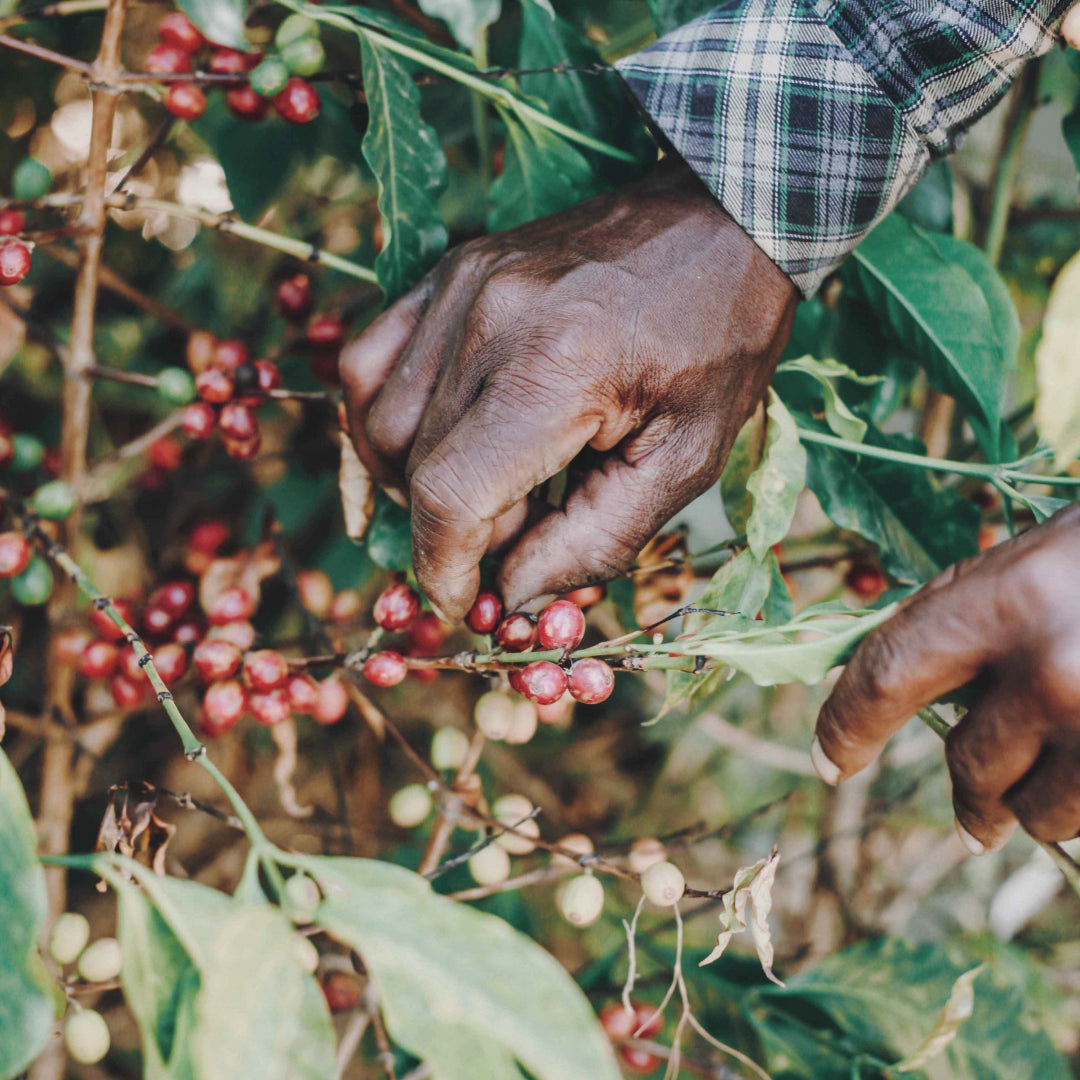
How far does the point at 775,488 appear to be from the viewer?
766mm

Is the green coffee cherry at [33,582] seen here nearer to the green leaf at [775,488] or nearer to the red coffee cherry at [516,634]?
the red coffee cherry at [516,634]

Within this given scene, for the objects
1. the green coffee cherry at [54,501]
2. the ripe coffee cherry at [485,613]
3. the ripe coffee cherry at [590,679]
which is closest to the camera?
the ripe coffee cherry at [590,679]

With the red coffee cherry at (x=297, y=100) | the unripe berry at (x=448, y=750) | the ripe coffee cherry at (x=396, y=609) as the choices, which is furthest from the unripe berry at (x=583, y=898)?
the red coffee cherry at (x=297, y=100)

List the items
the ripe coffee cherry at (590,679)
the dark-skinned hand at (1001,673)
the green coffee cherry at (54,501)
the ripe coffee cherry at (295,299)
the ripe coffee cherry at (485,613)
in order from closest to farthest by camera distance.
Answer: the dark-skinned hand at (1001,673), the ripe coffee cherry at (590,679), the ripe coffee cherry at (485,613), the green coffee cherry at (54,501), the ripe coffee cherry at (295,299)

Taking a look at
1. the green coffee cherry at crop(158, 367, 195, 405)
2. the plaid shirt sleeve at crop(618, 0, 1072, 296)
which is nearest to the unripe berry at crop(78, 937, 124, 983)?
the green coffee cherry at crop(158, 367, 195, 405)

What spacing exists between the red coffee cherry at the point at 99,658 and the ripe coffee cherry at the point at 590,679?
1.87 feet

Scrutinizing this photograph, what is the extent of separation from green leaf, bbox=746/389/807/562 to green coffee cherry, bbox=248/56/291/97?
23.3 inches

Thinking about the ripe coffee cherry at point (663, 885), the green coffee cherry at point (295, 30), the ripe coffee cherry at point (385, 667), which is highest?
the green coffee cherry at point (295, 30)

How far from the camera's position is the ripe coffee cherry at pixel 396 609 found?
0.83 m

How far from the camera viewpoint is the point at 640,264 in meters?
0.79

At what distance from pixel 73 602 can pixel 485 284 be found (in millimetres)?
645

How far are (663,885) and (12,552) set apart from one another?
734 mm

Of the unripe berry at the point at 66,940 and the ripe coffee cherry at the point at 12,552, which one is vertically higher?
the ripe coffee cherry at the point at 12,552

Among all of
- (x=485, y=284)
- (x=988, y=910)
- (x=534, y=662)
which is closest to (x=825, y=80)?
(x=485, y=284)
